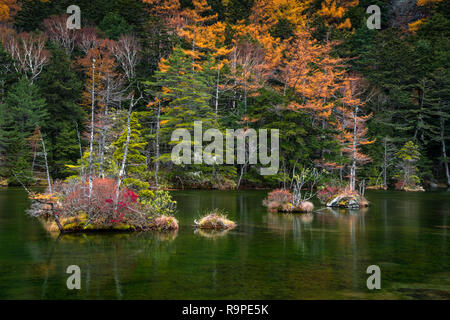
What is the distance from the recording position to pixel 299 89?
49.4m

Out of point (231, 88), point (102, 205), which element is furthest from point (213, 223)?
point (231, 88)

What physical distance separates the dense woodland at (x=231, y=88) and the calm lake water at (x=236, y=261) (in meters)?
21.3

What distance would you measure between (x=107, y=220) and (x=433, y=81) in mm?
50846

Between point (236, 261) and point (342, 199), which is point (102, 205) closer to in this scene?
point (236, 261)

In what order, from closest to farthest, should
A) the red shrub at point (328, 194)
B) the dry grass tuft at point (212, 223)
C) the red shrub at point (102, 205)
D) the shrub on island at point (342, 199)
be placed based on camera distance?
the red shrub at point (102, 205), the dry grass tuft at point (212, 223), the shrub on island at point (342, 199), the red shrub at point (328, 194)

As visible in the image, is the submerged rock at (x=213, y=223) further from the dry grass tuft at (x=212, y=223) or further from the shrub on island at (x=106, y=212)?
the shrub on island at (x=106, y=212)

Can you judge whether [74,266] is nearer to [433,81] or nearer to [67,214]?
[67,214]

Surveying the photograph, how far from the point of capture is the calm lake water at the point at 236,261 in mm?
10117

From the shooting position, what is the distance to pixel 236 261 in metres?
13.3

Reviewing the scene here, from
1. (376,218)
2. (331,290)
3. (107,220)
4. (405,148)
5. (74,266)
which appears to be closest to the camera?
(331,290)

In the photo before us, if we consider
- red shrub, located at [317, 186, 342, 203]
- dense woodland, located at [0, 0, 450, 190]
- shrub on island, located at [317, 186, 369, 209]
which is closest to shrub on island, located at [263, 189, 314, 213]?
shrub on island, located at [317, 186, 369, 209]

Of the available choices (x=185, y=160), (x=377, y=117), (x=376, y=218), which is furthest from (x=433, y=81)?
(x=376, y=218)

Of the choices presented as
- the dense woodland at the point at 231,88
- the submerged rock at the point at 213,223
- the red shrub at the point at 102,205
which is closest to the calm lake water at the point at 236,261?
the submerged rock at the point at 213,223

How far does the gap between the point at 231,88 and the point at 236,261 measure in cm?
3959
